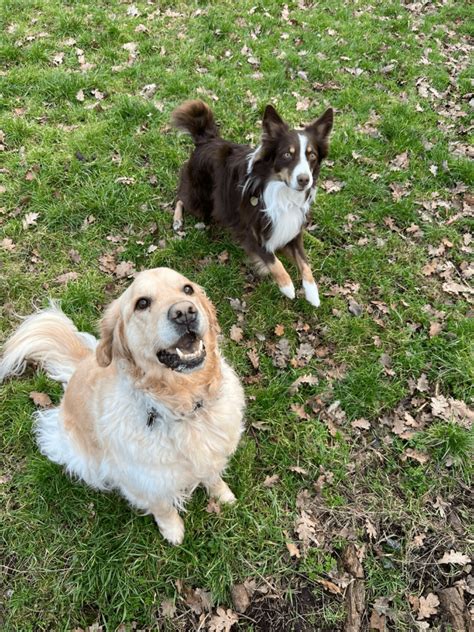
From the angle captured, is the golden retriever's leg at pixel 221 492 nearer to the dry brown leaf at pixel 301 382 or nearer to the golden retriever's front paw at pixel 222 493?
the golden retriever's front paw at pixel 222 493

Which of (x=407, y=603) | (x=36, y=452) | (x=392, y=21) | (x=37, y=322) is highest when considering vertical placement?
(x=392, y=21)

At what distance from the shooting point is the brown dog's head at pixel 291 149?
3924 mm

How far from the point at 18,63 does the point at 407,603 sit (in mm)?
7923

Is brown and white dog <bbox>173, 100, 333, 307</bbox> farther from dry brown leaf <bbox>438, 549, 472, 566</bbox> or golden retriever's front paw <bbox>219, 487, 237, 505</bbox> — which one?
dry brown leaf <bbox>438, 549, 472, 566</bbox>

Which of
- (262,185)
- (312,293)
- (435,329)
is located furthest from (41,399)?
(435,329)

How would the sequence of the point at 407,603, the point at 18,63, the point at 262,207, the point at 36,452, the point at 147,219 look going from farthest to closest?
the point at 18,63 < the point at 147,219 < the point at 262,207 < the point at 36,452 < the point at 407,603

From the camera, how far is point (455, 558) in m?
3.09

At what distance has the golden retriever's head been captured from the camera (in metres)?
2.35

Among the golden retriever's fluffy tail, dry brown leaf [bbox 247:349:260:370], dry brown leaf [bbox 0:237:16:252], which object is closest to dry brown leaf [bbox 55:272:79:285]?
dry brown leaf [bbox 0:237:16:252]

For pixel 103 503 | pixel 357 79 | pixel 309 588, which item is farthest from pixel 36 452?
pixel 357 79

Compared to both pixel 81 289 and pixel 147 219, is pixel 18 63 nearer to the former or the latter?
pixel 147 219

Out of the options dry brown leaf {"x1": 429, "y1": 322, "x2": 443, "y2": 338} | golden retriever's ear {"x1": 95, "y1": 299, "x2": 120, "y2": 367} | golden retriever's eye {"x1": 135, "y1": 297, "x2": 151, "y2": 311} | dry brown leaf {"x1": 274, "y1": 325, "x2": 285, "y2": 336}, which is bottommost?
dry brown leaf {"x1": 274, "y1": 325, "x2": 285, "y2": 336}

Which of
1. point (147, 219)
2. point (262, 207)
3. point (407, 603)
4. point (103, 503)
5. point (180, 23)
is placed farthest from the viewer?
point (180, 23)

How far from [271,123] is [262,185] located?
56 cm
